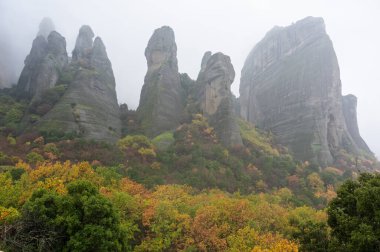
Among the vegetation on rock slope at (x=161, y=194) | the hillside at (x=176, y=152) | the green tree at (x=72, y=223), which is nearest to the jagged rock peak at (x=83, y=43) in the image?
the hillside at (x=176, y=152)

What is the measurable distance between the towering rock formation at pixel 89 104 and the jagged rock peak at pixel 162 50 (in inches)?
421

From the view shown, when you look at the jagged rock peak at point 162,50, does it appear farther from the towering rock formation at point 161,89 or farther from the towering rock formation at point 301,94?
the towering rock formation at point 301,94

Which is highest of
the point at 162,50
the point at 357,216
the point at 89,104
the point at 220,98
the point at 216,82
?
the point at 162,50

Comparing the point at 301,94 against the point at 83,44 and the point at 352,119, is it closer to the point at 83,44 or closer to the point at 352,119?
the point at 352,119

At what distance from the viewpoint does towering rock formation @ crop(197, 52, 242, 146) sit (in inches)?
2820

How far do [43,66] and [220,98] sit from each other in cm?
3930

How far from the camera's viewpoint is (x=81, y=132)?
62625mm

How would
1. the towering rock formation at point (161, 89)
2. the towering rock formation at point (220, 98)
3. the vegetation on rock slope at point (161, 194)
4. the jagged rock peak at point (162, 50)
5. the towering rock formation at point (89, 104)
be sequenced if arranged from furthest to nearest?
the jagged rock peak at point (162, 50)
the towering rock formation at point (161, 89)
the towering rock formation at point (220, 98)
the towering rock formation at point (89, 104)
the vegetation on rock slope at point (161, 194)

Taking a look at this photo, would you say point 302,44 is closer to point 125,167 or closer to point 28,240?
point 125,167

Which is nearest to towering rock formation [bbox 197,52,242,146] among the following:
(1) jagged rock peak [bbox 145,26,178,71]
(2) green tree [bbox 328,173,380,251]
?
(1) jagged rock peak [bbox 145,26,178,71]

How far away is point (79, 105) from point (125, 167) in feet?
72.3

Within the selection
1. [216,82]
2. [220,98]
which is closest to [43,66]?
[216,82]

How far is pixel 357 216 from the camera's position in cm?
2092

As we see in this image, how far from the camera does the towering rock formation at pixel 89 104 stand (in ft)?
207
